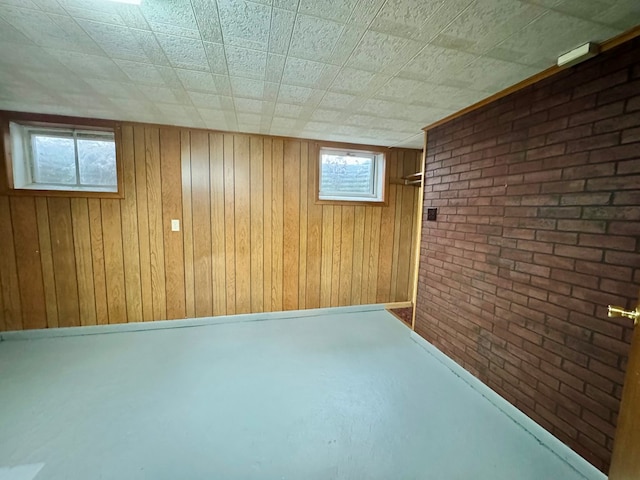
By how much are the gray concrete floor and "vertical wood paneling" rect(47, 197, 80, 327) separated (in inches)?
10.7

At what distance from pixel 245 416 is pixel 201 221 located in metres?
2.06

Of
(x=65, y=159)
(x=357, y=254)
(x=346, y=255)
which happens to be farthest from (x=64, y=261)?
(x=357, y=254)

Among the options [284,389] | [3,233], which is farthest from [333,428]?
[3,233]

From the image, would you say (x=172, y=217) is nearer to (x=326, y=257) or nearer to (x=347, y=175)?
(x=326, y=257)

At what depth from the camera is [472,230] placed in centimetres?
211

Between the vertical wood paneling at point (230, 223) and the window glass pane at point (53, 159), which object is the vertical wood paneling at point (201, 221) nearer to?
the vertical wood paneling at point (230, 223)

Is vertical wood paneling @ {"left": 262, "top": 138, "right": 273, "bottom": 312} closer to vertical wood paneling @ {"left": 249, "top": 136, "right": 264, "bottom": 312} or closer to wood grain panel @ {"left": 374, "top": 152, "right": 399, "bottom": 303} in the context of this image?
vertical wood paneling @ {"left": 249, "top": 136, "right": 264, "bottom": 312}

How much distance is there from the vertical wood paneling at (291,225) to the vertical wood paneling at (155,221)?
1.38 m

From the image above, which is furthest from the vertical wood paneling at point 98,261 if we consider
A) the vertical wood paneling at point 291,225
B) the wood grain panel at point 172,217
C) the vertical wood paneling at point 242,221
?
the vertical wood paneling at point 291,225

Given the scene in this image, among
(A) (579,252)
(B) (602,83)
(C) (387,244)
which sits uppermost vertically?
(B) (602,83)

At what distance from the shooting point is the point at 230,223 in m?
3.01

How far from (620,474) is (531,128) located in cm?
181

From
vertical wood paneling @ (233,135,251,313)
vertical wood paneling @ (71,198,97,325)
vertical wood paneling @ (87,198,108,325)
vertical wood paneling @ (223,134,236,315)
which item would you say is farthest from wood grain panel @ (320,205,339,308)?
vertical wood paneling @ (71,198,97,325)

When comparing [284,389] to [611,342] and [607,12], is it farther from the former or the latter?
[607,12]
